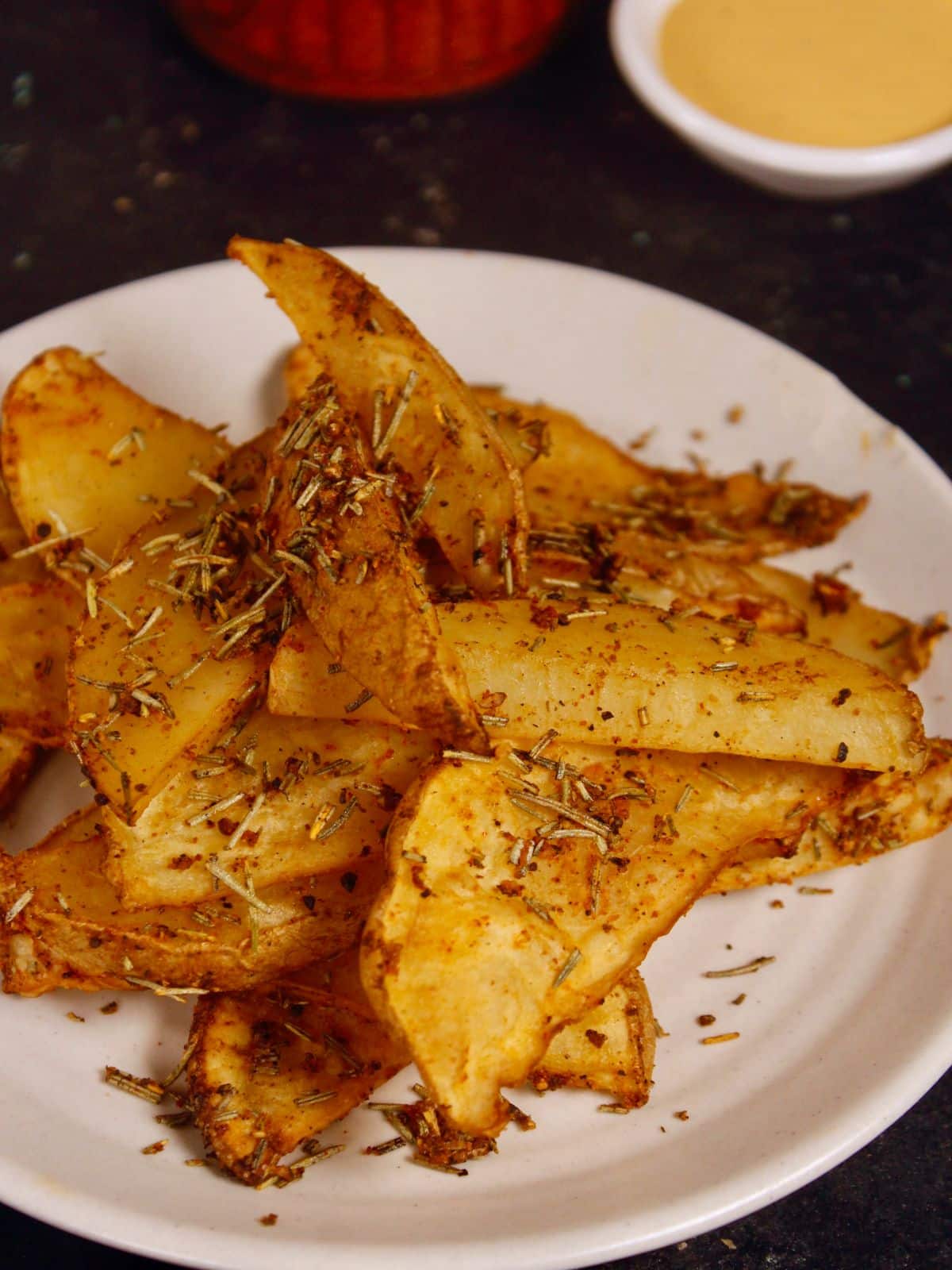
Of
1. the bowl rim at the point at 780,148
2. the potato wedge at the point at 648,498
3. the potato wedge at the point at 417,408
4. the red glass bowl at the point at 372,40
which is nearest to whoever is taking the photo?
the potato wedge at the point at 417,408

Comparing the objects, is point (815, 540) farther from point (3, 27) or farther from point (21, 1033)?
point (3, 27)

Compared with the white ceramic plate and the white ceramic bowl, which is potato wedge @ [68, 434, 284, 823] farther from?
the white ceramic bowl

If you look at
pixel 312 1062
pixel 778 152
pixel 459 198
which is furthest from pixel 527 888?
pixel 459 198

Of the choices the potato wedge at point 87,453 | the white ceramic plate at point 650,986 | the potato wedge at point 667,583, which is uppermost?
the potato wedge at point 87,453

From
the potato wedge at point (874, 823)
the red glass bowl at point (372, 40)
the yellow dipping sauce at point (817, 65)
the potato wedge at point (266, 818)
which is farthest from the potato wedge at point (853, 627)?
the red glass bowl at point (372, 40)

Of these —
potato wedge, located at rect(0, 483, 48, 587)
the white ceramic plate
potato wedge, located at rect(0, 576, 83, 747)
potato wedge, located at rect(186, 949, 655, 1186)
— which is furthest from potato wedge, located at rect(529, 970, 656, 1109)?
potato wedge, located at rect(0, 483, 48, 587)

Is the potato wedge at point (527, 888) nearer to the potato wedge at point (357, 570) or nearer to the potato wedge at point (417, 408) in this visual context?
the potato wedge at point (357, 570)

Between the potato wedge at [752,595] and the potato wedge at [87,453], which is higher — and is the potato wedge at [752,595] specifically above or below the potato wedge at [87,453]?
below
